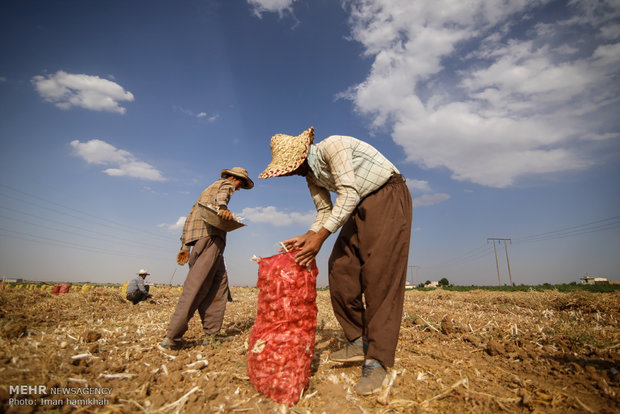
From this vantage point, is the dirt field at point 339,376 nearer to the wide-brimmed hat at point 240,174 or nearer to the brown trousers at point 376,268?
the brown trousers at point 376,268

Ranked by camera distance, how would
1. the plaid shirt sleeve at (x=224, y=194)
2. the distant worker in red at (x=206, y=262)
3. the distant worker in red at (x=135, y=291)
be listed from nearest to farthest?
the distant worker in red at (x=206, y=262)
the plaid shirt sleeve at (x=224, y=194)
the distant worker in red at (x=135, y=291)

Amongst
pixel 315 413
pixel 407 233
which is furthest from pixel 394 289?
pixel 315 413

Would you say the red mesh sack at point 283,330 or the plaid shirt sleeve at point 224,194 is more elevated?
the plaid shirt sleeve at point 224,194

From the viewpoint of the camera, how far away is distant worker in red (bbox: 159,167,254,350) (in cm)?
346

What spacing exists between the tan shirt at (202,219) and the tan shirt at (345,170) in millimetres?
1431

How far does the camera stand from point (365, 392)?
2.05 metres

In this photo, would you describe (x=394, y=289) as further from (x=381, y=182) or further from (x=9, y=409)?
(x=9, y=409)

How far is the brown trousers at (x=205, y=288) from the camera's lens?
3.36 meters

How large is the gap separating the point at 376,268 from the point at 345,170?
851 millimetres

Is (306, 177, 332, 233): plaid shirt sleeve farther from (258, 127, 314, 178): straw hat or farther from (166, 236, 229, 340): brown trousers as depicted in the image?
(166, 236, 229, 340): brown trousers

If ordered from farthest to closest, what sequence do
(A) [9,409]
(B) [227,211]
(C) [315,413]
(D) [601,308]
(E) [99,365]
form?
(D) [601,308] < (B) [227,211] < (E) [99,365] < (C) [315,413] < (A) [9,409]

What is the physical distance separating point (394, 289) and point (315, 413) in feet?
3.44

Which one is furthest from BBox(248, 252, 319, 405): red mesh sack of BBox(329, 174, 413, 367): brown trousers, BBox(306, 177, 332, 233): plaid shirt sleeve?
BBox(306, 177, 332, 233): plaid shirt sleeve

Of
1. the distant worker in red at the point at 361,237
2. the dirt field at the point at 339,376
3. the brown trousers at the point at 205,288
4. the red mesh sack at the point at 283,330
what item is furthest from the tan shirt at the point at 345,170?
the brown trousers at the point at 205,288
